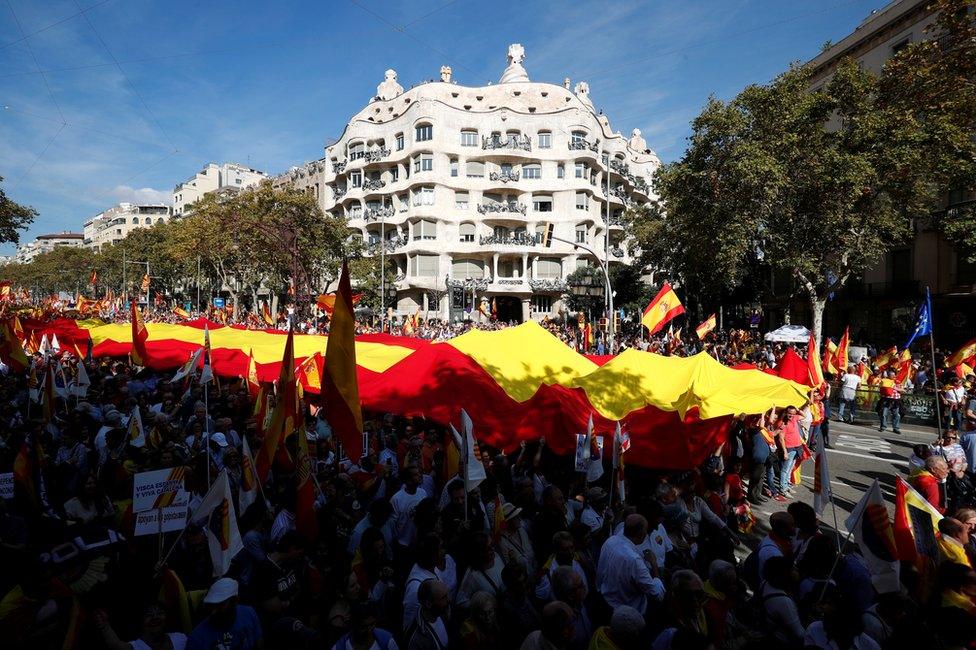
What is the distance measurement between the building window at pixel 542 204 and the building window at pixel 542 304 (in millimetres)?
7765

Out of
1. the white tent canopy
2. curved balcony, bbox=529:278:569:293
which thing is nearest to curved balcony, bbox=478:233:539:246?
curved balcony, bbox=529:278:569:293

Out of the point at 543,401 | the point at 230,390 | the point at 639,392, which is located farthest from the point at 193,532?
the point at 230,390

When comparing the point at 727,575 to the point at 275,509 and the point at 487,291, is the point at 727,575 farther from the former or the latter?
the point at 487,291

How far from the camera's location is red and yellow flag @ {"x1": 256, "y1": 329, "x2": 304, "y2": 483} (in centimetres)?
603

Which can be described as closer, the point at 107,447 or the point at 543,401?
the point at 107,447

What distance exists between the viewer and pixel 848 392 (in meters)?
16.1

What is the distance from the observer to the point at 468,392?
913 centimetres

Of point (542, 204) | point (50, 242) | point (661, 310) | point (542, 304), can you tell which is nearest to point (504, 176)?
point (542, 204)

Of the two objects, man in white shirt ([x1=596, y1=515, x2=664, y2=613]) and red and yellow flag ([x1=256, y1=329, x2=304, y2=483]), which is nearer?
man in white shirt ([x1=596, y1=515, x2=664, y2=613])

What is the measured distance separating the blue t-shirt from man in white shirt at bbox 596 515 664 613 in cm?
261

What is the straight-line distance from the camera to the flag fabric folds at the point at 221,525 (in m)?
4.50

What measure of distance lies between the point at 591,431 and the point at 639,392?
2.33 metres

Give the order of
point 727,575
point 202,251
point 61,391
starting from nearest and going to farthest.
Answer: point 727,575 → point 61,391 → point 202,251

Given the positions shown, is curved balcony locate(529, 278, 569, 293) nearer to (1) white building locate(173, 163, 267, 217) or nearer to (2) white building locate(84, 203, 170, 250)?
(1) white building locate(173, 163, 267, 217)
